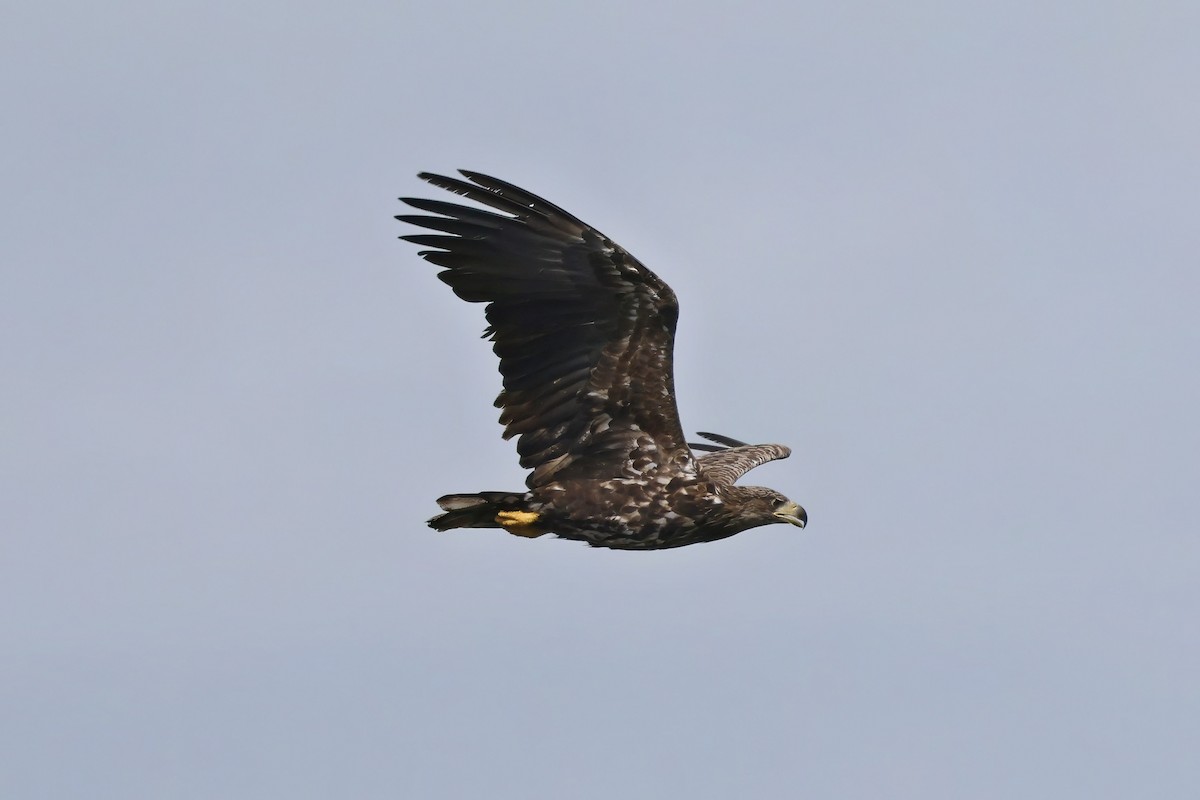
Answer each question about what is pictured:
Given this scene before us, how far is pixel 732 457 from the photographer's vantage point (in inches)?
1020

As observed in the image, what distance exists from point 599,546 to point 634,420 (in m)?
1.46

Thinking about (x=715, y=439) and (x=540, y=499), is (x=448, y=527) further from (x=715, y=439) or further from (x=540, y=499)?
(x=715, y=439)

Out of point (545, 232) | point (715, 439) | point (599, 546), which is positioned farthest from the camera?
point (715, 439)

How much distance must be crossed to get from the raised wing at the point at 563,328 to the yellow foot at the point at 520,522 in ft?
1.02

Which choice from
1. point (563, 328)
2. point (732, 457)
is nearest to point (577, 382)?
point (563, 328)

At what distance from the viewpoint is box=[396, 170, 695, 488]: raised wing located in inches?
814

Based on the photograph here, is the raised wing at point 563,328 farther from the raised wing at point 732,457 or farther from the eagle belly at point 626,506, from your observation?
the raised wing at point 732,457

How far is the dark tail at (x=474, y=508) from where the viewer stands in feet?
71.1

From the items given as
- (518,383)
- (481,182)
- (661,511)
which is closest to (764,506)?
(661,511)

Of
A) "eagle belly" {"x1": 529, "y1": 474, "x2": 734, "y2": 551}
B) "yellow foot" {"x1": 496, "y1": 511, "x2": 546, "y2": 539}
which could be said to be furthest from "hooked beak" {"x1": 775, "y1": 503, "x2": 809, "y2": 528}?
"yellow foot" {"x1": 496, "y1": 511, "x2": 546, "y2": 539}

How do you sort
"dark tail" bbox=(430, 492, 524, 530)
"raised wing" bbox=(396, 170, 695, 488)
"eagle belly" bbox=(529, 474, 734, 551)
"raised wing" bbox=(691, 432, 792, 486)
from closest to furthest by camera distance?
1. "raised wing" bbox=(396, 170, 695, 488)
2. "eagle belly" bbox=(529, 474, 734, 551)
3. "dark tail" bbox=(430, 492, 524, 530)
4. "raised wing" bbox=(691, 432, 792, 486)

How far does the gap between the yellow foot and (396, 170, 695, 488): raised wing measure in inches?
12.3

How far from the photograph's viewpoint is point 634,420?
21.5 meters

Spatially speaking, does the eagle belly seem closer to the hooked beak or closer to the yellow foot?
the yellow foot
